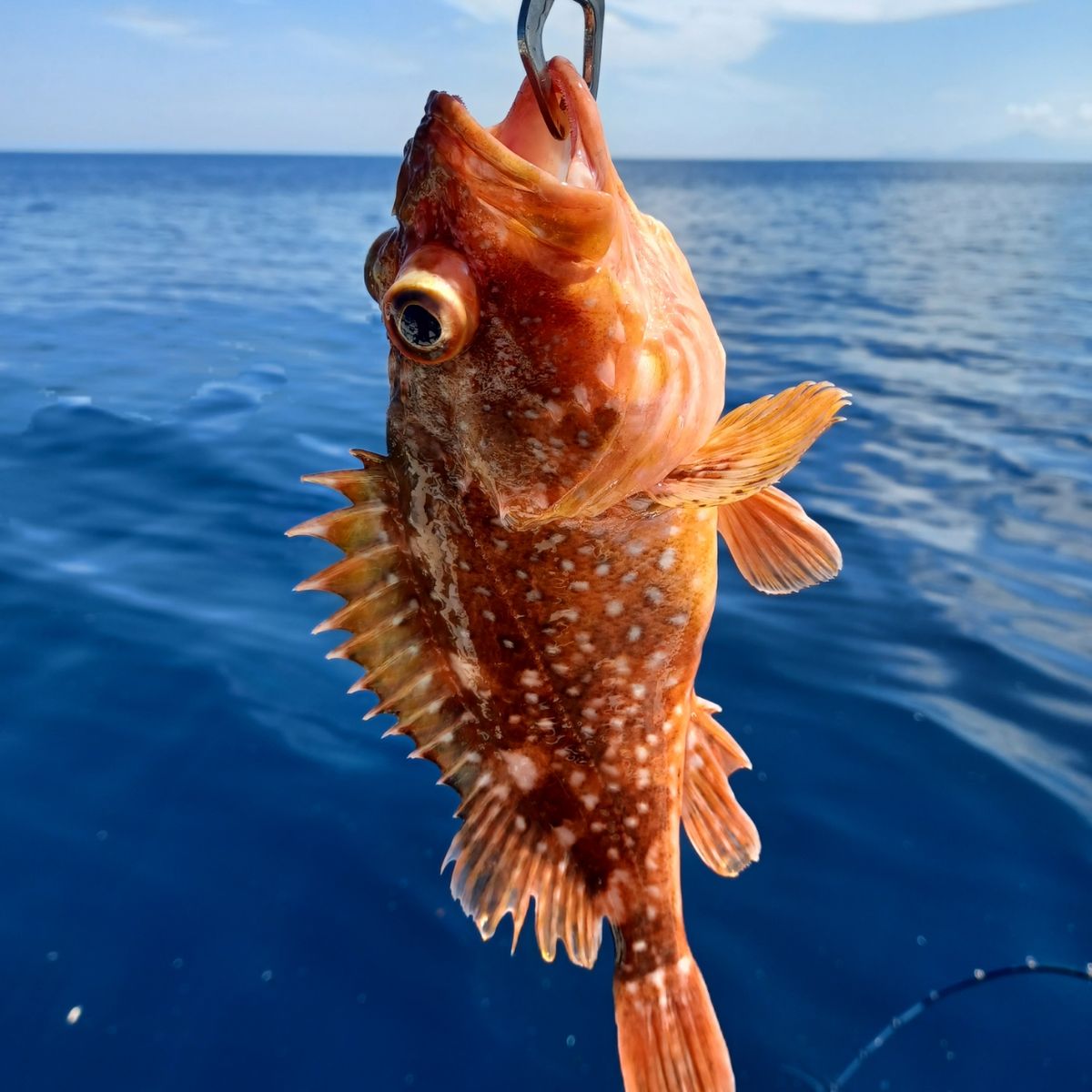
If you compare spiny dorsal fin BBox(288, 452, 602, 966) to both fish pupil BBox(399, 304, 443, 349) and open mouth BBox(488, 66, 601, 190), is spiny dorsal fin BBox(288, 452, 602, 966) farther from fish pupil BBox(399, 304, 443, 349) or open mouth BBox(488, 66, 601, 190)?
open mouth BBox(488, 66, 601, 190)

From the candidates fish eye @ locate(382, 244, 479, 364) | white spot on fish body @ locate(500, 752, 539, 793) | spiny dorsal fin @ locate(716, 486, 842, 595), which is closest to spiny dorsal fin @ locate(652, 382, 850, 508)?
spiny dorsal fin @ locate(716, 486, 842, 595)

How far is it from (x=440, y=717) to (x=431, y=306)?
1.03 m

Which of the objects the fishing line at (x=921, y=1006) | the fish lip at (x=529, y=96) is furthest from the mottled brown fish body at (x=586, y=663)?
the fishing line at (x=921, y=1006)

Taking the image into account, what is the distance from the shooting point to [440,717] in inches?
84.4

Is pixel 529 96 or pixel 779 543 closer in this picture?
pixel 529 96

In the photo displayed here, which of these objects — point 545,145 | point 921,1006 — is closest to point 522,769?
point 545,145

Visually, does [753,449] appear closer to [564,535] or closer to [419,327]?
[564,535]

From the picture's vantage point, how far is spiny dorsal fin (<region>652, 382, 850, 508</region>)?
1728 millimetres

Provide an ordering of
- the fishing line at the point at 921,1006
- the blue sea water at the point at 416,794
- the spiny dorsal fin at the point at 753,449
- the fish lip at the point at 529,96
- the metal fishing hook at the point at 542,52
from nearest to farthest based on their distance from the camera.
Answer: the metal fishing hook at the point at 542,52 → the fish lip at the point at 529,96 → the spiny dorsal fin at the point at 753,449 → the fishing line at the point at 921,1006 → the blue sea water at the point at 416,794

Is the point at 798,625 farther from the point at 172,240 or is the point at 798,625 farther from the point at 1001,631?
the point at 172,240

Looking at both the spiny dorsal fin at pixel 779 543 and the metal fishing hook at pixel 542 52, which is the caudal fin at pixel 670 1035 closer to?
the spiny dorsal fin at pixel 779 543

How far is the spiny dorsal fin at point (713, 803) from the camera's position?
2.41m

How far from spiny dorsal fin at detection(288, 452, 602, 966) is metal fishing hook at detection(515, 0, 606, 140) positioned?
837mm

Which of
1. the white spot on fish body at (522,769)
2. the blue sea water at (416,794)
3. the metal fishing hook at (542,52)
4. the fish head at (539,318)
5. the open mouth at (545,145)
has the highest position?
the metal fishing hook at (542,52)
